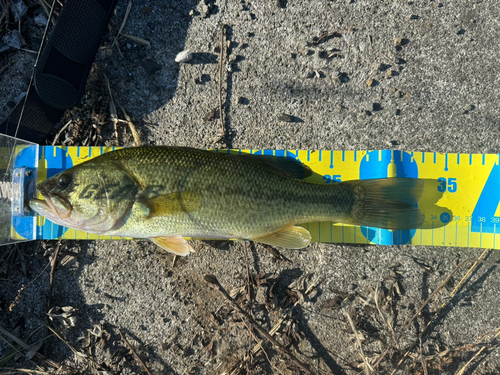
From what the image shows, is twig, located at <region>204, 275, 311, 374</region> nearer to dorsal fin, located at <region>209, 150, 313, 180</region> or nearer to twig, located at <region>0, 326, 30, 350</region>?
dorsal fin, located at <region>209, 150, 313, 180</region>

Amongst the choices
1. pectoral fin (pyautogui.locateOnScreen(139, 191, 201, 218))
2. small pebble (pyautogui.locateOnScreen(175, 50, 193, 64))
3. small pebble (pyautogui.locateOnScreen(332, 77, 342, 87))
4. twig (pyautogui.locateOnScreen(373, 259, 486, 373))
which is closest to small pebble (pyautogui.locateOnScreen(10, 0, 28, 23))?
small pebble (pyautogui.locateOnScreen(175, 50, 193, 64))

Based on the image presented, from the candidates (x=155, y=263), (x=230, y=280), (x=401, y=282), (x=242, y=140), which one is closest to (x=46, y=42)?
(x=242, y=140)

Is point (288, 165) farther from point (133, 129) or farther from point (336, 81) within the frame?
point (133, 129)

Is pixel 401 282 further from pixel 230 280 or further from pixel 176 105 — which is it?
pixel 176 105

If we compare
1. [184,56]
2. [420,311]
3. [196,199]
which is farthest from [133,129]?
[420,311]

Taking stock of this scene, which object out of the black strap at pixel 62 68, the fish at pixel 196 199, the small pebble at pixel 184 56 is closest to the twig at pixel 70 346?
the fish at pixel 196 199

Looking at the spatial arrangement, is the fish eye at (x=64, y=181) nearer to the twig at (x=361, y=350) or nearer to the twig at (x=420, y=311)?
the twig at (x=361, y=350)
